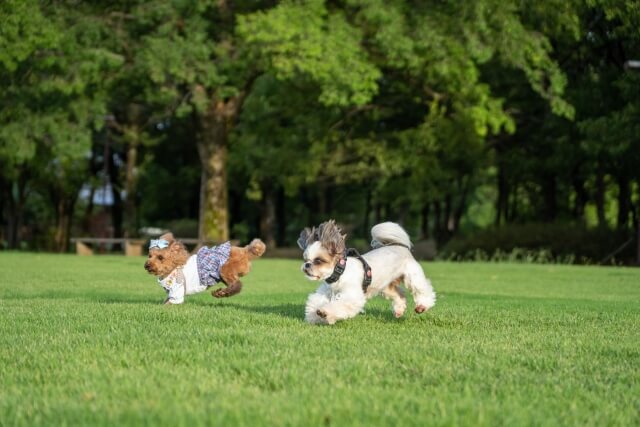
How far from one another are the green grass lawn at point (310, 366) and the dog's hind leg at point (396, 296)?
15 cm

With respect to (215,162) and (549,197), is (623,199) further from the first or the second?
(215,162)

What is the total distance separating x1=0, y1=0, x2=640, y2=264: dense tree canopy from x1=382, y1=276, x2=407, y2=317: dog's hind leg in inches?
732

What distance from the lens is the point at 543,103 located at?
35.4 m

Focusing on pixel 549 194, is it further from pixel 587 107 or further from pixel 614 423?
pixel 614 423

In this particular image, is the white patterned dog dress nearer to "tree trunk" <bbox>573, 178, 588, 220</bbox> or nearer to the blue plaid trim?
the blue plaid trim

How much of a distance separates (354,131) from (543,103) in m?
7.84

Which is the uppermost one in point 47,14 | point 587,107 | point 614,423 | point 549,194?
point 47,14

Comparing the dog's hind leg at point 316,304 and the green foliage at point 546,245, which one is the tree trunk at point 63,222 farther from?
the dog's hind leg at point 316,304

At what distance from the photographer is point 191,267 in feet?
32.6

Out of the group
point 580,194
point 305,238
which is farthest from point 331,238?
point 580,194

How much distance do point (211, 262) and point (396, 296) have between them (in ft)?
7.28

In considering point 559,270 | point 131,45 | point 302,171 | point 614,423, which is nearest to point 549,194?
point 302,171

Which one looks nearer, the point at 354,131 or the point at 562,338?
the point at 562,338

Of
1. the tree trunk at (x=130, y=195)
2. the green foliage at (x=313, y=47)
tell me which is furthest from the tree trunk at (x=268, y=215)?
the green foliage at (x=313, y=47)
